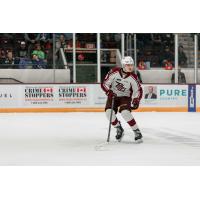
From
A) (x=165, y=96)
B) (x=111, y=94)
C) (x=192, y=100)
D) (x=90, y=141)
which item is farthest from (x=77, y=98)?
(x=111, y=94)

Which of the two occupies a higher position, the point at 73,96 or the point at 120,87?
the point at 120,87

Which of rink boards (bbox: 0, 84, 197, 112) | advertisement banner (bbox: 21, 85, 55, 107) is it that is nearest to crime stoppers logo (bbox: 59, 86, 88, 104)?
rink boards (bbox: 0, 84, 197, 112)

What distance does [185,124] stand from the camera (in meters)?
10.7

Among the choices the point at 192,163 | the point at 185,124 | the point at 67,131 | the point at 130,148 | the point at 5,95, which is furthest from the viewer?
the point at 5,95

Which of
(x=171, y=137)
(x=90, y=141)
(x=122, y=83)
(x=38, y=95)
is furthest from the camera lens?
(x=38, y=95)

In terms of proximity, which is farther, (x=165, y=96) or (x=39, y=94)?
(x=165, y=96)

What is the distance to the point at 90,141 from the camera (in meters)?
8.16

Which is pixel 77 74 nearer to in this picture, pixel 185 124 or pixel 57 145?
pixel 185 124

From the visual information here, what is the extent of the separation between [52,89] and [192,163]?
332 inches

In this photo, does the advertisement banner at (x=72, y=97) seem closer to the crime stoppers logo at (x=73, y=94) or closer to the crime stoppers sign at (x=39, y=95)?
the crime stoppers logo at (x=73, y=94)

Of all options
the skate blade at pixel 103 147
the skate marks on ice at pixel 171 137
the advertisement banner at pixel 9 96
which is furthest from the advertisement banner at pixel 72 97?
the skate blade at pixel 103 147

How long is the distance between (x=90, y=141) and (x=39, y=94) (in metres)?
6.01

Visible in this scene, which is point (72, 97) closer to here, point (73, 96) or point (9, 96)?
point (73, 96)

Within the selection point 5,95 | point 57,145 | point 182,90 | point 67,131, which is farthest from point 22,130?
point 182,90
